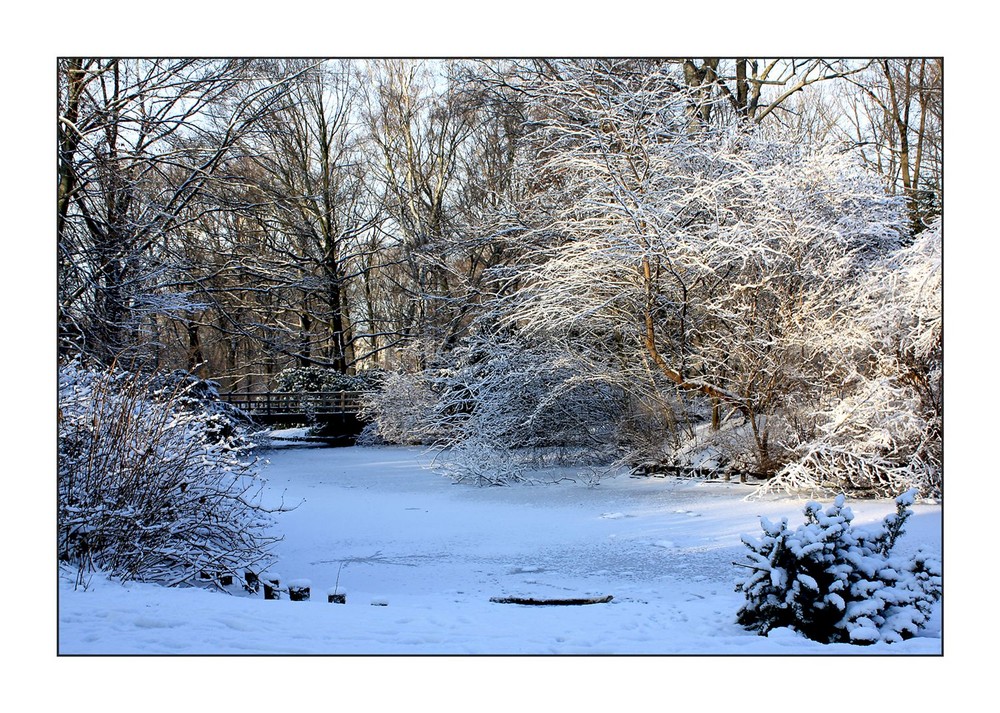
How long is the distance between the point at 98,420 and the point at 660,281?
4012 mm

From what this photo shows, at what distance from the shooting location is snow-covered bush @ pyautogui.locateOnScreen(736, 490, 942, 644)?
3564 millimetres

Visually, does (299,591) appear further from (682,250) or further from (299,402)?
Answer: (682,250)

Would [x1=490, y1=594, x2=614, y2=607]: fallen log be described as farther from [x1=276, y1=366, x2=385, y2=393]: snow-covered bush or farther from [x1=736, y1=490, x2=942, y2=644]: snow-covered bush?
[x1=276, y1=366, x2=385, y2=393]: snow-covered bush

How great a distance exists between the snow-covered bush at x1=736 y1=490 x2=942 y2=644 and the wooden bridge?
100 inches

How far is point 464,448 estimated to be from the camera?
649cm

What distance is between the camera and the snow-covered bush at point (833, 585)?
3.56 metres

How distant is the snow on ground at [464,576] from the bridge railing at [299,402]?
27 centimetres

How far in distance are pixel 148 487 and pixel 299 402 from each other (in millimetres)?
1078

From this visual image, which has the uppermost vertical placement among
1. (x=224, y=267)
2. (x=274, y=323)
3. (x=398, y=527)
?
(x=224, y=267)

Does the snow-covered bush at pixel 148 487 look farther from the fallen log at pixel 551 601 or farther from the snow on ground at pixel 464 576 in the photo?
the fallen log at pixel 551 601

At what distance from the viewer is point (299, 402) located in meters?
5.24

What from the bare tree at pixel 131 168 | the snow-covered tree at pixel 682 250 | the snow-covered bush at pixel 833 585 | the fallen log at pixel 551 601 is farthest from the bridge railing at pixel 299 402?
the snow-covered bush at pixel 833 585
